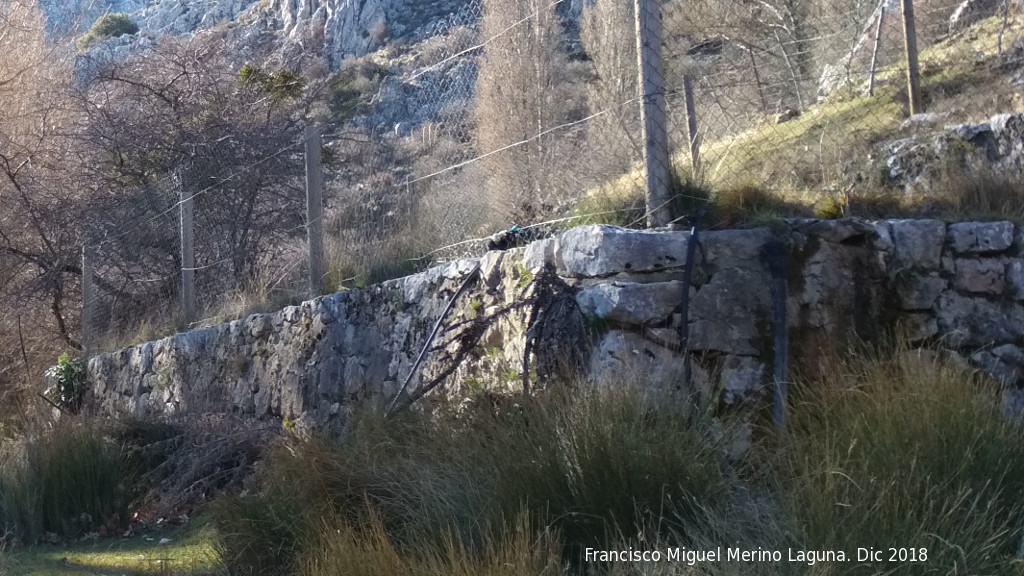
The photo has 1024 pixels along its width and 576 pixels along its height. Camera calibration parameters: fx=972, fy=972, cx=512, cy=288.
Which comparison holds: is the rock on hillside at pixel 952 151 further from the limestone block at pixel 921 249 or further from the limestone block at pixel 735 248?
the limestone block at pixel 735 248

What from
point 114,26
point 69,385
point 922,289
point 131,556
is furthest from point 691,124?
point 114,26

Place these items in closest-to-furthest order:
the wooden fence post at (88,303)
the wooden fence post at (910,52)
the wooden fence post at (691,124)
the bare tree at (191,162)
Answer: the wooden fence post at (691,124) → the wooden fence post at (910,52) → the bare tree at (191,162) → the wooden fence post at (88,303)

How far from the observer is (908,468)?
3430 millimetres

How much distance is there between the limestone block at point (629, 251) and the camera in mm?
4664

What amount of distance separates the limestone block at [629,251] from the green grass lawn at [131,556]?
2.37 m

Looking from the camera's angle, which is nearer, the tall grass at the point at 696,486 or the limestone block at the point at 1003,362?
the tall grass at the point at 696,486

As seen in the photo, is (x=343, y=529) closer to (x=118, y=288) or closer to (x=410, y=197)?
(x=410, y=197)

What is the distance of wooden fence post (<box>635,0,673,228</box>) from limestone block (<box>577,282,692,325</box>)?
21.0 inches

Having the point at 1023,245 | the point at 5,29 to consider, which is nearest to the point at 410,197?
the point at 1023,245

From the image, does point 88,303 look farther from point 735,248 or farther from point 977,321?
point 977,321

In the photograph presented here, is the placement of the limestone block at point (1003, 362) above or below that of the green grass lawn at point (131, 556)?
above

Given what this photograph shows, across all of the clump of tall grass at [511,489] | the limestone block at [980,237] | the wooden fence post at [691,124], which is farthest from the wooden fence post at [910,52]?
the clump of tall grass at [511,489]

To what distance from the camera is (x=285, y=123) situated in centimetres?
1430

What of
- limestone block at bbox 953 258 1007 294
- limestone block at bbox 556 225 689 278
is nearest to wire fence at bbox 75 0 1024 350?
limestone block at bbox 556 225 689 278
